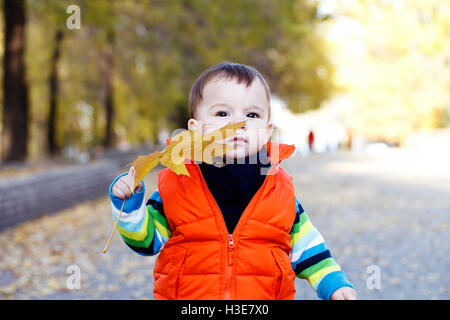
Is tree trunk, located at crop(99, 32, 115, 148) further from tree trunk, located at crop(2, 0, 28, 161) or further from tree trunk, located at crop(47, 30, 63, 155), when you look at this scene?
Answer: tree trunk, located at crop(2, 0, 28, 161)

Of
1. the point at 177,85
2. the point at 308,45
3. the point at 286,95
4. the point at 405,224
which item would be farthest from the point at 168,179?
the point at 286,95

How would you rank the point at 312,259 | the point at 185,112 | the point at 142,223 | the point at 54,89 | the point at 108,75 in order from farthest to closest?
the point at 185,112 → the point at 54,89 → the point at 108,75 → the point at 312,259 → the point at 142,223

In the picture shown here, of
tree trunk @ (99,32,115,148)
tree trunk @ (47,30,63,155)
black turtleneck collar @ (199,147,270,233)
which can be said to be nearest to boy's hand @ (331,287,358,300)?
black turtleneck collar @ (199,147,270,233)

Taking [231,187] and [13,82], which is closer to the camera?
[231,187]

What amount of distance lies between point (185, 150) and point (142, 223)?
0.37 meters

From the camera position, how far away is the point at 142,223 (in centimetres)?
202

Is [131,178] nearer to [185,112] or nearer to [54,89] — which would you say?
[54,89]

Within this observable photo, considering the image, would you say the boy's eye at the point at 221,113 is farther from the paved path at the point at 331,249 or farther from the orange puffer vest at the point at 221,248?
the paved path at the point at 331,249

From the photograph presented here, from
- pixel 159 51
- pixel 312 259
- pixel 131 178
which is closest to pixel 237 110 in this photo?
pixel 131 178

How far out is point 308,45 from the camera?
23.5m

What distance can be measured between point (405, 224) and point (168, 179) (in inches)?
314

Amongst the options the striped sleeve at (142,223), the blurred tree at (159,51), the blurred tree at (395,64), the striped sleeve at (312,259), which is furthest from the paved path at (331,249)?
the blurred tree at (395,64)

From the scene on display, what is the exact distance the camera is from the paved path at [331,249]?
5.34 meters
